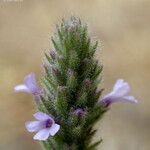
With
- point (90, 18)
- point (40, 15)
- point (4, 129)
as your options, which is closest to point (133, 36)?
point (90, 18)

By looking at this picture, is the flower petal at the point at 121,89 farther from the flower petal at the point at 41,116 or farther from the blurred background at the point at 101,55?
the blurred background at the point at 101,55

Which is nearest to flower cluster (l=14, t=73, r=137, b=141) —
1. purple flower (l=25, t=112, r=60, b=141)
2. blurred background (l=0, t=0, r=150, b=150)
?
purple flower (l=25, t=112, r=60, b=141)

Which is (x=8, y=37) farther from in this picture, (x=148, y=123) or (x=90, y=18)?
(x=148, y=123)

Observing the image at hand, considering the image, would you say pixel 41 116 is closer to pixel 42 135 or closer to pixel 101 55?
pixel 42 135

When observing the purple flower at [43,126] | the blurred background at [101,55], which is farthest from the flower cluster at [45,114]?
the blurred background at [101,55]

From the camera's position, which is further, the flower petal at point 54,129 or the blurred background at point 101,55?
the blurred background at point 101,55

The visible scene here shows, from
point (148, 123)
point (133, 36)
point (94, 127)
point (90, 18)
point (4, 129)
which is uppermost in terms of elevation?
point (90, 18)

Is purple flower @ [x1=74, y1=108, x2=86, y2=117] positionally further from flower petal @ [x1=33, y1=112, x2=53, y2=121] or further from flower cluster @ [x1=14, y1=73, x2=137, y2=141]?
flower petal @ [x1=33, y1=112, x2=53, y2=121]

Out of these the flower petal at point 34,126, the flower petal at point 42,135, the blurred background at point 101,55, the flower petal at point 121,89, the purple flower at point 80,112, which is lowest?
the flower petal at point 42,135

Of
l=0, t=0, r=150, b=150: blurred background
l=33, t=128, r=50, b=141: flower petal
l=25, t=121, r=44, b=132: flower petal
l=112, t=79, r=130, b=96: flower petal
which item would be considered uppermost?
l=0, t=0, r=150, b=150: blurred background
